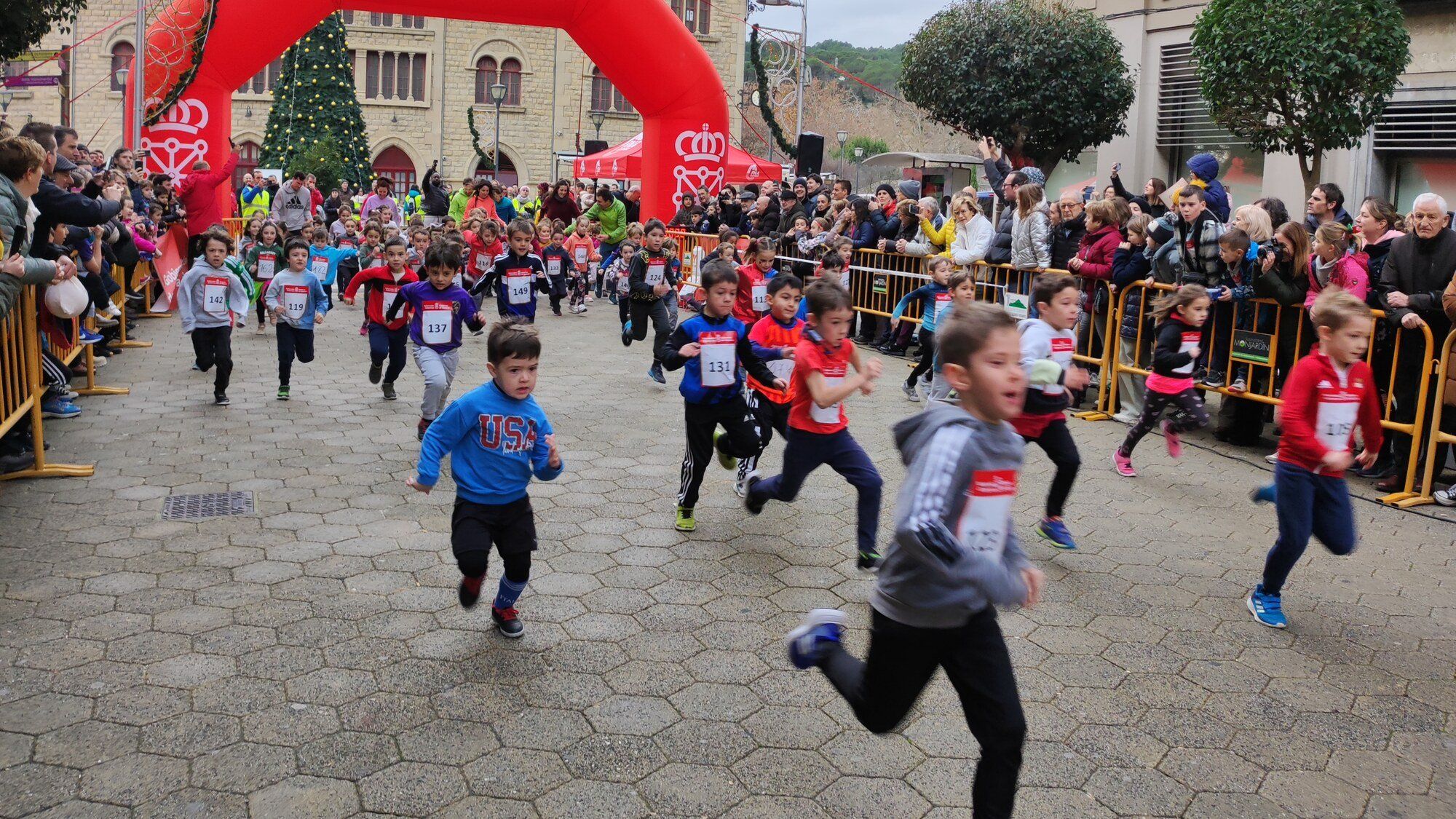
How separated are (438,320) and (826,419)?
12.3ft

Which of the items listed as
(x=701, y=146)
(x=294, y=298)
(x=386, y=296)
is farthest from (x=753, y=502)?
(x=701, y=146)

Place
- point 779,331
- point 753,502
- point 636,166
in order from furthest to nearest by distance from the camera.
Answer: point 636,166 → point 779,331 → point 753,502

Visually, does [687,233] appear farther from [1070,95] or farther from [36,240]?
[36,240]

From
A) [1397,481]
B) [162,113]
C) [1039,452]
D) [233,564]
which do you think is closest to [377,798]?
[233,564]

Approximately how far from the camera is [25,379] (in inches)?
291

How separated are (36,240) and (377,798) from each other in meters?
5.64

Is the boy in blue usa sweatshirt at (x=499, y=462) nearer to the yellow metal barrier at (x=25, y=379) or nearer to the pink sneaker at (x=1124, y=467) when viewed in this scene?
the yellow metal barrier at (x=25, y=379)

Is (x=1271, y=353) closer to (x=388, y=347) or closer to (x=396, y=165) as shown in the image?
(x=388, y=347)

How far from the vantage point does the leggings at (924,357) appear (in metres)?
10.6

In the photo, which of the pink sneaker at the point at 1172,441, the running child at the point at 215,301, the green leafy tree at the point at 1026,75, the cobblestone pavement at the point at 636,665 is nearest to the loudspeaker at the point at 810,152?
the green leafy tree at the point at 1026,75

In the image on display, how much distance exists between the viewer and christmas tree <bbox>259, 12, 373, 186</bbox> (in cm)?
4056

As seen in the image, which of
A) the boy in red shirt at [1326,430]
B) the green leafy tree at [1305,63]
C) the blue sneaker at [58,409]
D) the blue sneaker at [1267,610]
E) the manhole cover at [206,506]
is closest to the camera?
the boy in red shirt at [1326,430]

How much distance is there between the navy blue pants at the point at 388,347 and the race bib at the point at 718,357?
4.27 meters

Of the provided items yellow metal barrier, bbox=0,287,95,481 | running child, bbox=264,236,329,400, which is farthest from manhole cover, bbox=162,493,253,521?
running child, bbox=264,236,329,400
